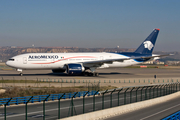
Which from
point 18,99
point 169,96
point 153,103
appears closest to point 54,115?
point 18,99

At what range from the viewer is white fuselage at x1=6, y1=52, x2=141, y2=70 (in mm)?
52388

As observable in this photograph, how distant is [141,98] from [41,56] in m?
32.1

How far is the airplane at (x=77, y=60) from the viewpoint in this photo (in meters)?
52.8

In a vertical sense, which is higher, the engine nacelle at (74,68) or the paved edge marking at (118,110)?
the engine nacelle at (74,68)

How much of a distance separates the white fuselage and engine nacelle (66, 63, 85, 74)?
279 cm

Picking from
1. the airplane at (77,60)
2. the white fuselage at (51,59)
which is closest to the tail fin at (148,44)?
the airplane at (77,60)

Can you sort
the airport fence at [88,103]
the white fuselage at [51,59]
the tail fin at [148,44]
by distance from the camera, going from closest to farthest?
the airport fence at [88,103] → the white fuselage at [51,59] → the tail fin at [148,44]

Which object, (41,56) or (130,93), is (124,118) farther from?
(41,56)

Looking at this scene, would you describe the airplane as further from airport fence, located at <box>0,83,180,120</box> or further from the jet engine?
airport fence, located at <box>0,83,180,120</box>

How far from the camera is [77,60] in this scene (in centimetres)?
5828

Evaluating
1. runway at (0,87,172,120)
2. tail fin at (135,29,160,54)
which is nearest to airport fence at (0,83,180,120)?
runway at (0,87,172,120)

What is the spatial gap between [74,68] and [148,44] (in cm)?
2433

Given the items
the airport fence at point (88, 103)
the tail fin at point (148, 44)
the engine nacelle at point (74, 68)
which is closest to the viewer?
the airport fence at point (88, 103)

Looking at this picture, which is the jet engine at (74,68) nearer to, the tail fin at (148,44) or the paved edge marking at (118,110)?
the tail fin at (148,44)
